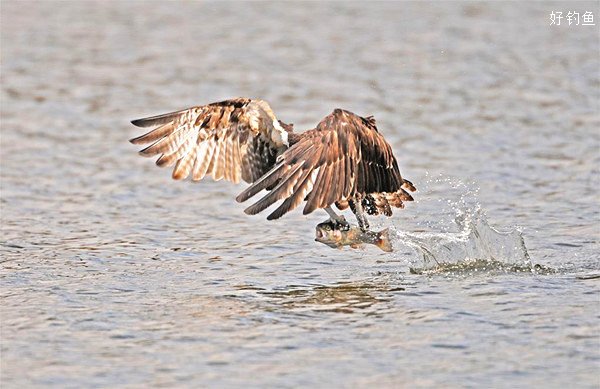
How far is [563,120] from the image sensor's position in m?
13.5

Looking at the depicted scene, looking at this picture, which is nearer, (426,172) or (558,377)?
(558,377)

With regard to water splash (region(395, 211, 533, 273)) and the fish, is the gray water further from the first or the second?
the fish

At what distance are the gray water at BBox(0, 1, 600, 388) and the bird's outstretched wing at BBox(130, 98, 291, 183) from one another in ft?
2.12

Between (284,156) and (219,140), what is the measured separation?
1.35 meters

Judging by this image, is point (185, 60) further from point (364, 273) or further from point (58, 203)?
point (364, 273)

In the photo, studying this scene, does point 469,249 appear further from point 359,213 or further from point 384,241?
point 359,213

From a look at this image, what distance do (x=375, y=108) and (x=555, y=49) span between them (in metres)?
4.63

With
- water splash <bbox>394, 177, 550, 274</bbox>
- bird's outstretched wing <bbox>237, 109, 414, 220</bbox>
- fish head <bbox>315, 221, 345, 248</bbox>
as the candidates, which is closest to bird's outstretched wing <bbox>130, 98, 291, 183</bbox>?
fish head <bbox>315, 221, 345, 248</bbox>

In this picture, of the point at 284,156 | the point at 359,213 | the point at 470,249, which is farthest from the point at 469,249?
the point at 284,156

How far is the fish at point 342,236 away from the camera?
8.26 m

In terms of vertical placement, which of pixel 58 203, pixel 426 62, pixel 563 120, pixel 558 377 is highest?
pixel 426 62

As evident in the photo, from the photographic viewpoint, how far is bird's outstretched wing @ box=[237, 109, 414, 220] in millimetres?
7508

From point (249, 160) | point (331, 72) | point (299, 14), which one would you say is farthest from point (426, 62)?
point (249, 160)

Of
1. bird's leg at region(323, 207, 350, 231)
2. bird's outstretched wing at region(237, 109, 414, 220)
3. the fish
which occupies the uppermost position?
bird's outstretched wing at region(237, 109, 414, 220)
